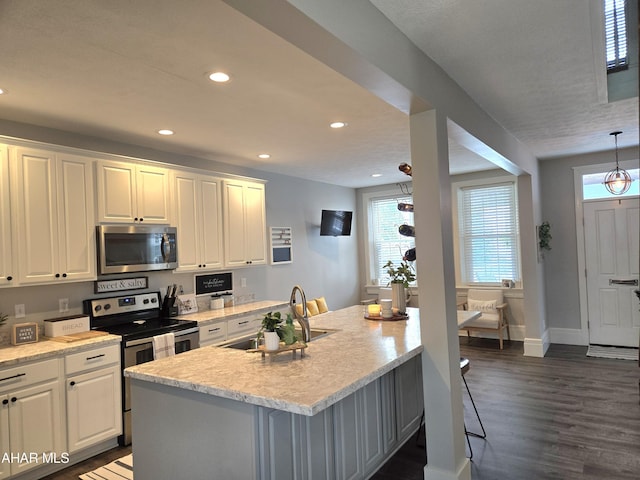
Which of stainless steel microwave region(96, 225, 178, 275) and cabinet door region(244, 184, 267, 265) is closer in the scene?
stainless steel microwave region(96, 225, 178, 275)

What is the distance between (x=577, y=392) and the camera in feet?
13.9

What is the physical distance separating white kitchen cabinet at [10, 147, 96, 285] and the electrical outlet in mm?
302

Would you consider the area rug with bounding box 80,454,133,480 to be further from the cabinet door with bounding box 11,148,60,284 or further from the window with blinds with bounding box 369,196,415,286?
the window with blinds with bounding box 369,196,415,286

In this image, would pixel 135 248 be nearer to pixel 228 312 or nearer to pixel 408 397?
pixel 228 312

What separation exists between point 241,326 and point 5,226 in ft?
7.66

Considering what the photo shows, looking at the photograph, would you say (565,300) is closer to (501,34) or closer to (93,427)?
(501,34)

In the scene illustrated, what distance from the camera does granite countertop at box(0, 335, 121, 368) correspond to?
2.85 m

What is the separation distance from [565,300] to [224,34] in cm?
605

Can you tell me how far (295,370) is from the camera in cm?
224

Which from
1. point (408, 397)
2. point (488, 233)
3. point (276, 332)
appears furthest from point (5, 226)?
point (488, 233)

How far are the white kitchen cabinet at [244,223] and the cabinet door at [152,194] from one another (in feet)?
2.59

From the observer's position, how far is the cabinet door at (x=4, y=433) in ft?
9.04

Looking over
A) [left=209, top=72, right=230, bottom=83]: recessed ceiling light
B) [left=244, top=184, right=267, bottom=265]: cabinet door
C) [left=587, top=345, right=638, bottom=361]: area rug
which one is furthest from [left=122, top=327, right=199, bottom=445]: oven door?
[left=587, top=345, right=638, bottom=361]: area rug

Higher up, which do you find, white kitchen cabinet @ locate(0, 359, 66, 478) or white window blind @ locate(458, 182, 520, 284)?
white window blind @ locate(458, 182, 520, 284)
